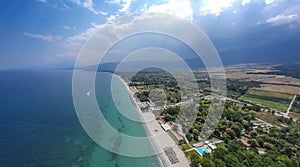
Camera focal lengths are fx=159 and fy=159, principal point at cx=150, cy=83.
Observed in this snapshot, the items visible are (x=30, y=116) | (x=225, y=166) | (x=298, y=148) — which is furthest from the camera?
(x=30, y=116)

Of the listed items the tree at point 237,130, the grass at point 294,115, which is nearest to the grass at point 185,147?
the tree at point 237,130

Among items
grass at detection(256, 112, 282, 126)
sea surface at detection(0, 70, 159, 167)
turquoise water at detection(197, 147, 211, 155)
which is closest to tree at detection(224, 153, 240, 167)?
turquoise water at detection(197, 147, 211, 155)

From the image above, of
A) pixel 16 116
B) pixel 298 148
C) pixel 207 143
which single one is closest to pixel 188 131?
pixel 207 143

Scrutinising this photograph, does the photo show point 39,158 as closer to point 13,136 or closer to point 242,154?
point 13,136

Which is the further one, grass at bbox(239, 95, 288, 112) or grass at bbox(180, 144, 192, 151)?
grass at bbox(239, 95, 288, 112)

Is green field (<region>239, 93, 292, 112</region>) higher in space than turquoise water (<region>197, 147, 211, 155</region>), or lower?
higher

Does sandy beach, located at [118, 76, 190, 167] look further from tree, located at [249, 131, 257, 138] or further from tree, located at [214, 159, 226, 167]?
tree, located at [249, 131, 257, 138]

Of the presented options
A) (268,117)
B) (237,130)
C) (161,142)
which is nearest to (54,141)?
(161,142)
